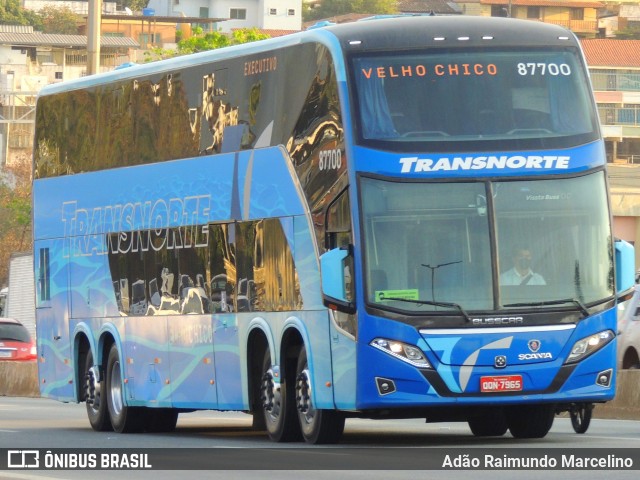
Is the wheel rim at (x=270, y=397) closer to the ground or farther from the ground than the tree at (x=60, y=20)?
closer to the ground

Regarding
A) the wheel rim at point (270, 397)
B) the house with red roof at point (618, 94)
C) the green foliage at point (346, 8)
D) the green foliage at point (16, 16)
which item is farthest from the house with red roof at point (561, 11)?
the wheel rim at point (270, 397)

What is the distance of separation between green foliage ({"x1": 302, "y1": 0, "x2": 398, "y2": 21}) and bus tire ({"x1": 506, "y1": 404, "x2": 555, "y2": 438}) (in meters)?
164

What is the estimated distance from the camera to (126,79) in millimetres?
23547

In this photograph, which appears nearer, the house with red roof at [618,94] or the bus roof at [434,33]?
the bus roof at [434,33]

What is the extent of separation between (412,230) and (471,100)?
1371mm

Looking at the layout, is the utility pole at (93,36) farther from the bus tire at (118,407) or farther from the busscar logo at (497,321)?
the busscar logo at (497,321)

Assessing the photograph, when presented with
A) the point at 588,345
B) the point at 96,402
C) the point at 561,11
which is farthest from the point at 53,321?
the point at 561,11

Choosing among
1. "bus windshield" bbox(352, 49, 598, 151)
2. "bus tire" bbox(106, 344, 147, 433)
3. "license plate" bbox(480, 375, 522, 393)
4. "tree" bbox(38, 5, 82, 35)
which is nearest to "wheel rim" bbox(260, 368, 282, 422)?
"license plate" bbox(480, 375, 522, 393)

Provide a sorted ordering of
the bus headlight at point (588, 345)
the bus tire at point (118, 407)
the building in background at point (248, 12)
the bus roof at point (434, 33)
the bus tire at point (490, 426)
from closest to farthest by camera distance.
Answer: the bus headlight at point (588, 345)
the bus roof at point (434, 33)
the bus tire at point (490, 426)
the bus tire at point (118, 407)
the building in background at point (248, 12)

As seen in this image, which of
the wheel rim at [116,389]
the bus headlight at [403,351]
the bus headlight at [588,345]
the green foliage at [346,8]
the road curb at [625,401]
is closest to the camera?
the bus headlight at [403,351]

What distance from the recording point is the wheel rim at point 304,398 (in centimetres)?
1825

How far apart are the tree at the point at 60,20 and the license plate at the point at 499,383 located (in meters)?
160

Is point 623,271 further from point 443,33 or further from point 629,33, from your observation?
point 629,33
